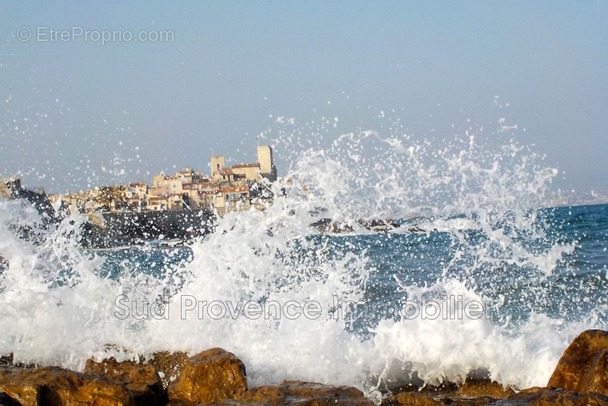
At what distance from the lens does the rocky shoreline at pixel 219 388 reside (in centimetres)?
445

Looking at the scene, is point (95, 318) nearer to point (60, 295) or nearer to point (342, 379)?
point (60, 295)

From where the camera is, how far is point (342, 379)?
6.31 meters

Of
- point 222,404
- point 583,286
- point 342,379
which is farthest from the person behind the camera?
point 583,286

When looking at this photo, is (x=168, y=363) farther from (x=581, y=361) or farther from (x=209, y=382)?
(x=581, y=361)

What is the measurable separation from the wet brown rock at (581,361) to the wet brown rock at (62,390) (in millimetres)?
3061

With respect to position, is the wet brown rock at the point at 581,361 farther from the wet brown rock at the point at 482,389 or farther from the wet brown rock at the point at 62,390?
the wet brown rock at the point at 62,390

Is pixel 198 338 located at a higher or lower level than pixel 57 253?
lower

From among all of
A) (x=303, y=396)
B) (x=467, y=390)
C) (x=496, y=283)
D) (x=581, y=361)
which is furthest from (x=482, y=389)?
(x=496, y=283)

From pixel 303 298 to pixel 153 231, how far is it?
5046 cm

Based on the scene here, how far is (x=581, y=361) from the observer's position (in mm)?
5043

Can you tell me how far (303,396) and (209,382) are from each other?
85 cm

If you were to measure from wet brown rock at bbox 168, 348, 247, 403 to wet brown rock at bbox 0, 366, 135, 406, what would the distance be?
438mm

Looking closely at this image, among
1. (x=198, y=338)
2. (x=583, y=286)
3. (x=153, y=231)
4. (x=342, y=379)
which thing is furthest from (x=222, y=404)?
(x=153, y=231)

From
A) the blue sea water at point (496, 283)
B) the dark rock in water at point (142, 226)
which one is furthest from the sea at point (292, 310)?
the dark rock in water at point (142, 226)
